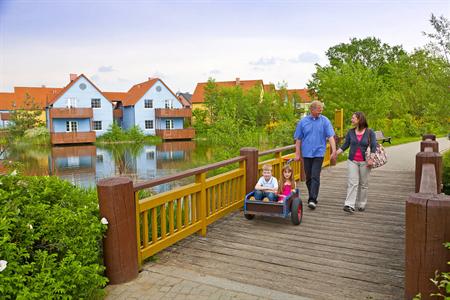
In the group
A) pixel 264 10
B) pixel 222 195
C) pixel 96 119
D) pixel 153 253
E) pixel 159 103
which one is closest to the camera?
pixel 153 253

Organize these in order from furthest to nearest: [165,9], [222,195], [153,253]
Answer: [165,9] < [222,195] < [153,253]

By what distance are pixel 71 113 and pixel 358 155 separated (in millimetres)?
41581

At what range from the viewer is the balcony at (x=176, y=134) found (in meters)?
45.6

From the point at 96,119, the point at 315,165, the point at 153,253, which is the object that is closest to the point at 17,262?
the point at 153,253

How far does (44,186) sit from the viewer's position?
12.9ft

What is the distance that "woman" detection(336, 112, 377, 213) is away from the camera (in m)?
6.05

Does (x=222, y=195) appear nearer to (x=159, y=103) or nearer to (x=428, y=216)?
(x=428, y=216)

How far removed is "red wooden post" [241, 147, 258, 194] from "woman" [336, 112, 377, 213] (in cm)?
141

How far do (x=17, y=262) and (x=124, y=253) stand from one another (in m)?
1.09

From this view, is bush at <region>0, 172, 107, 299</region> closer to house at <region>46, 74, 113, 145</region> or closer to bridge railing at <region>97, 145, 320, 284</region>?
bridge railing at <region>97, 145, 320, 284</region>

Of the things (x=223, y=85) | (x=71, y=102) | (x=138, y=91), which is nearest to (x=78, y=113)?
(x=71, y=102)

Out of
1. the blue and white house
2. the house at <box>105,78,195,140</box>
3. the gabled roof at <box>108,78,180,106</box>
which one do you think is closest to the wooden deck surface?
the house at <box>105,78,195,140</box>

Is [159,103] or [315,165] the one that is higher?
[159,103]

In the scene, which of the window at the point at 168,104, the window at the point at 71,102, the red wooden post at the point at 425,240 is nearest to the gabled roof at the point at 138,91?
the window at the point at 168,104
